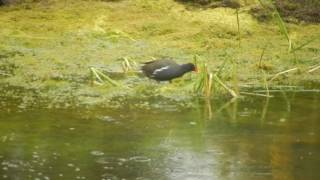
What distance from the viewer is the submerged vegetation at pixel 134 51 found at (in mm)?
8383

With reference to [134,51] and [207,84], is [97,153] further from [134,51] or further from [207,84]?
[134,51]

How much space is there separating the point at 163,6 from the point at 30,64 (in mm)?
3425

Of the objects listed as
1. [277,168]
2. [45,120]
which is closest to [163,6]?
[45,120]

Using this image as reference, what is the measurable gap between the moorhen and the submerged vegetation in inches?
4.1

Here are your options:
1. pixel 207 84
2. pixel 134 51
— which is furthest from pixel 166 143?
pixel 134 51

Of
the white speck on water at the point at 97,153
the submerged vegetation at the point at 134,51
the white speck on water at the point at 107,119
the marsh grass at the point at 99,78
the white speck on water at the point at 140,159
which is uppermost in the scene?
the white speck on water at the point at 97,153

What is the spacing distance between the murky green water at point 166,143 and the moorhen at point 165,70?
870 millimetres

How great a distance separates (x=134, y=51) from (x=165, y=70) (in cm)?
183

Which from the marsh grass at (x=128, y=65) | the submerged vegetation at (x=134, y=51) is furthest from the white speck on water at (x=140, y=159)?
the marsh grass at (x=128, y=65)

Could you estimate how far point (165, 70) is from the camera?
28.7 ft

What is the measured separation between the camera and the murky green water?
591cm

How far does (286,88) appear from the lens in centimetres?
882

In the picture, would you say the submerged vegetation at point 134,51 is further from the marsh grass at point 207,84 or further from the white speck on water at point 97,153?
the white speck on water at point 97,153

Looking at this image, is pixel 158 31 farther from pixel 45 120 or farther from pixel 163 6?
pixel 45 120
